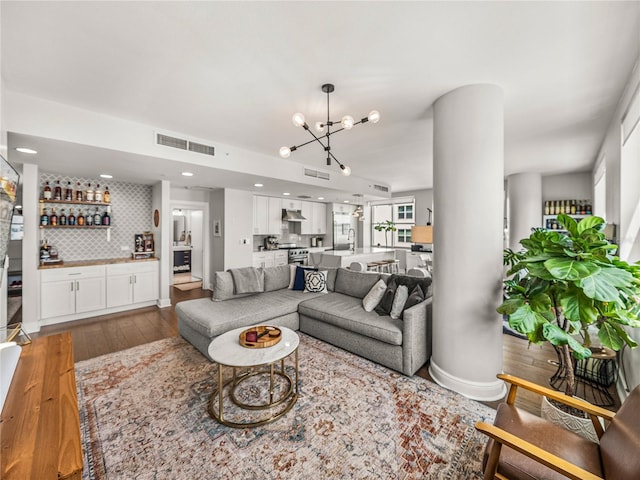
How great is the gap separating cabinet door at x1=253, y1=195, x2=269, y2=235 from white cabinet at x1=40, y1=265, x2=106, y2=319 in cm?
325

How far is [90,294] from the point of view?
450cm

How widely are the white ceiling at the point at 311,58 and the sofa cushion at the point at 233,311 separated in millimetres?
2147

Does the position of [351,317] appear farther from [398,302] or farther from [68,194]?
[68,194]

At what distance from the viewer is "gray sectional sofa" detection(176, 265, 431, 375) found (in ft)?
9.10

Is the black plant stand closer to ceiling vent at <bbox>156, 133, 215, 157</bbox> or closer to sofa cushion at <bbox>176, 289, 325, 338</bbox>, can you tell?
sofa cushion at <bbox>176, 289, 325, 338</bbox>

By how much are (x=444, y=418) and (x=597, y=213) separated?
5.66 meters

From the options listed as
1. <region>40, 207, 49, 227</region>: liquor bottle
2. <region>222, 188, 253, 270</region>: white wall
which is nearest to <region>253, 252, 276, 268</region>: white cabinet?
<region>222, 188, 253, 270</region>: white wall

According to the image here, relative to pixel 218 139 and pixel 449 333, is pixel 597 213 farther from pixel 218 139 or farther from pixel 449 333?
pixel 218 139

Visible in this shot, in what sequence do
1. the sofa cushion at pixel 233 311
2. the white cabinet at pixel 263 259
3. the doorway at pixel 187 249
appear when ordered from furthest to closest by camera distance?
the doorway at pixel 187 249 → the white cabinet at pixel 263 259 → the sofa cushion at pixel 233 311

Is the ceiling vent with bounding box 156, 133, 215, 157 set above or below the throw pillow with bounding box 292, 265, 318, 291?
above

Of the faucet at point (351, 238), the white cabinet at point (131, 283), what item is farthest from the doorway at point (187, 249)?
the faucet at point (351, 238)

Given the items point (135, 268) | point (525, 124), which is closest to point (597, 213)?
point (525, 124)

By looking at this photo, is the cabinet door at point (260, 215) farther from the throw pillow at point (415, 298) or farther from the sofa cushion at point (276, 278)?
the throw pillow at point (415, 298)

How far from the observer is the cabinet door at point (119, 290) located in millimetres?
4688
